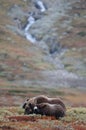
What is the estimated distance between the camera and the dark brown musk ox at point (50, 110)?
1021 inches

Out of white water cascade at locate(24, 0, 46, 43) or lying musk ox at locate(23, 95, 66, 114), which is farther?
white water cascade at locate(24, 0, 46, 43)

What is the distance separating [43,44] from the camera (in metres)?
150

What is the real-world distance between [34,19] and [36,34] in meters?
22.2

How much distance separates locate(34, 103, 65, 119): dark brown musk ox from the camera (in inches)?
1021

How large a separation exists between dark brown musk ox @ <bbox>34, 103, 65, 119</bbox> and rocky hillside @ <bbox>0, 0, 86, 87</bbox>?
7939 cm

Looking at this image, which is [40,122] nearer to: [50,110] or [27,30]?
[50,110]

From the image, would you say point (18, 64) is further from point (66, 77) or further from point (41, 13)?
point (41, 13)

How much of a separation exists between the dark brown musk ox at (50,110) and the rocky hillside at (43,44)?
260 ft

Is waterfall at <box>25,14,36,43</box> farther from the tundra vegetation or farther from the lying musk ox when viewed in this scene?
the lying musk ox

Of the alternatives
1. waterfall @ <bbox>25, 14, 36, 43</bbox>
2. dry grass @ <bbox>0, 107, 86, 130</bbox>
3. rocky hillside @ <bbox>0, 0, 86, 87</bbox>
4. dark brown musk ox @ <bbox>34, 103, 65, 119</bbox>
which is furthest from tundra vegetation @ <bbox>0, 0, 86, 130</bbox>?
waterfall @ <bbox>25, 14, 36, 43</bbox>

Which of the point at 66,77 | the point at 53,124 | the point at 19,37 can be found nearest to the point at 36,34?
the point at 19,37

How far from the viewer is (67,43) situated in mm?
153125

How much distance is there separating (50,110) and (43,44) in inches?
4912

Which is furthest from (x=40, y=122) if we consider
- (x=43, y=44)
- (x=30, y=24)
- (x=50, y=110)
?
(x=30, y=24)
